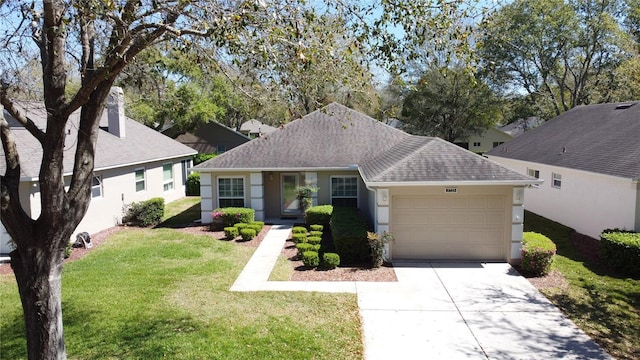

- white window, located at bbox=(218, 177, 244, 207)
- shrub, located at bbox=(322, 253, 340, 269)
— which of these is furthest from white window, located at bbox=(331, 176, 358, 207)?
shrub, located at bbox=(322, 253, 340, 269)

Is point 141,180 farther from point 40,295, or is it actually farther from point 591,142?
point 591,142

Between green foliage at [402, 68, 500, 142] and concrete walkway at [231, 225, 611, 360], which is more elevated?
green foliage at [402, 68, 500, 142]

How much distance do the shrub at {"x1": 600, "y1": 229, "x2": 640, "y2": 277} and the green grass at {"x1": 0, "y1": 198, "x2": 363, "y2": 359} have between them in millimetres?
7288

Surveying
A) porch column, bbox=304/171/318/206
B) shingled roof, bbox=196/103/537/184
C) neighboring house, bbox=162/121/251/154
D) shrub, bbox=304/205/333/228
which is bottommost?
shrub, bbox=304/205/333/228

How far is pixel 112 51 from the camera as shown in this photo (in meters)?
5.75

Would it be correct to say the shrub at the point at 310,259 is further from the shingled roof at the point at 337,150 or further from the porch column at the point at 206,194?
the porch column at the point at 206,194

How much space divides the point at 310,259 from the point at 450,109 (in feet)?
102

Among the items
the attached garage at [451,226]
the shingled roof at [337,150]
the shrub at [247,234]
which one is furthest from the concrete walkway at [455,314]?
the shingled roof at [337,150]

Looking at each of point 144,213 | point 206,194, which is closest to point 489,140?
point 206,194

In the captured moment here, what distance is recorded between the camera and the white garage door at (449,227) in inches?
468

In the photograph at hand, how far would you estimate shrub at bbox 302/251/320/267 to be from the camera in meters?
11.5

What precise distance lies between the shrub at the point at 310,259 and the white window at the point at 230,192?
23.4 ft

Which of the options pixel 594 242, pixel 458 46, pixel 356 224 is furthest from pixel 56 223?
pixel 594 242

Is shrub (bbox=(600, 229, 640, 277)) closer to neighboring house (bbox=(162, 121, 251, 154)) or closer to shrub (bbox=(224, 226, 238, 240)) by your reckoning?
shrub (bbox=(224, 226, 238, 240))
